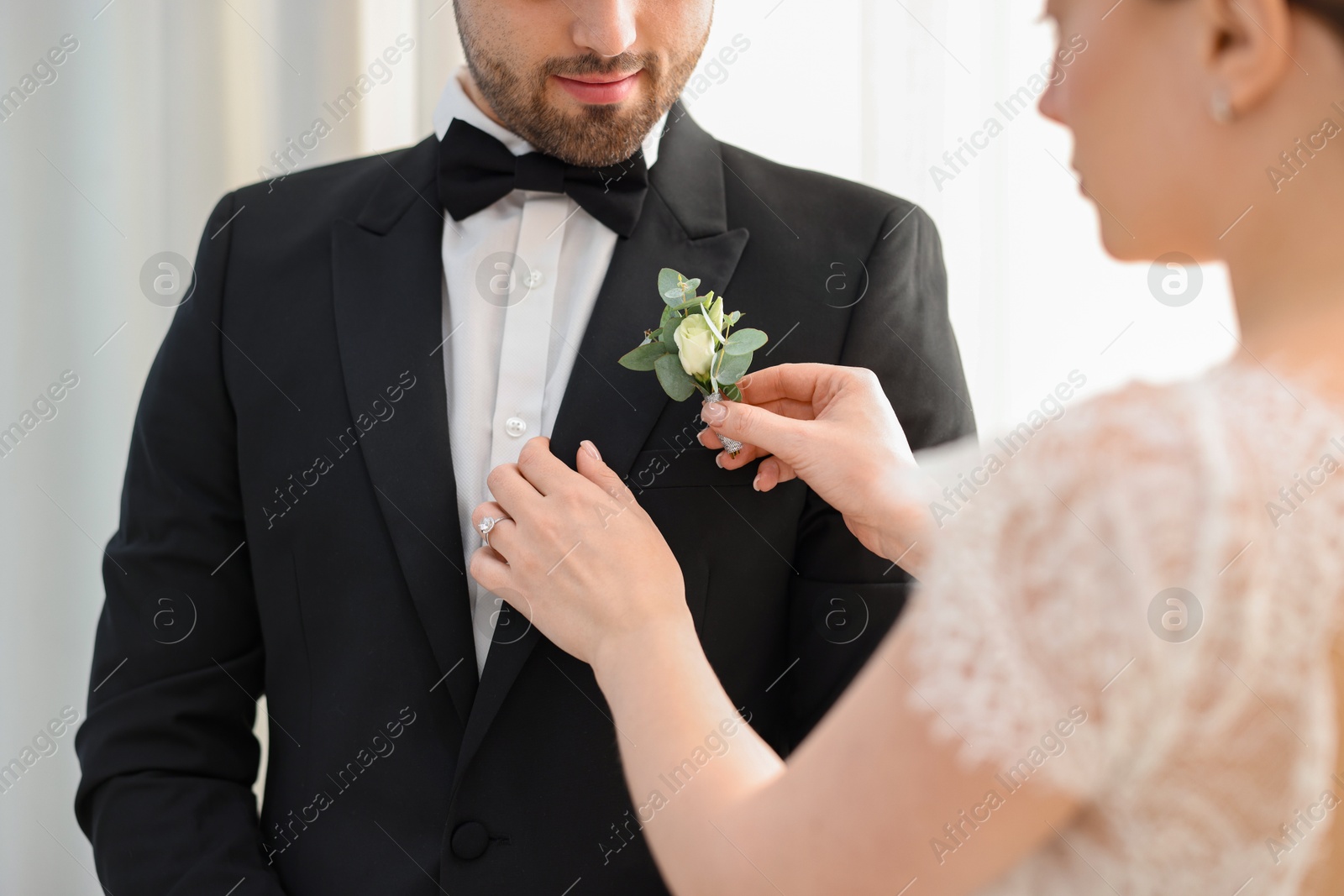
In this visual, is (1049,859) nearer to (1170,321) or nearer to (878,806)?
(878,806)

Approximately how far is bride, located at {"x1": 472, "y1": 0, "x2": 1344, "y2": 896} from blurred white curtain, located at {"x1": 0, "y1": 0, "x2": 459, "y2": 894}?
1.46 m

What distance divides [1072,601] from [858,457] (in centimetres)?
46

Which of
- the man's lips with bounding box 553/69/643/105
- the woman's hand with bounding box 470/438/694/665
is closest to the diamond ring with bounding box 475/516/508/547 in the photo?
the woman's hand with bounding box 470/438/694/665

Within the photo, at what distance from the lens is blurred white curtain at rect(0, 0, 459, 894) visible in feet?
5.96

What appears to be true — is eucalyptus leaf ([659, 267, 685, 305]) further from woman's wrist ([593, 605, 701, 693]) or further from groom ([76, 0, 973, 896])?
woman's wrist ([593, 605, 701, 693])

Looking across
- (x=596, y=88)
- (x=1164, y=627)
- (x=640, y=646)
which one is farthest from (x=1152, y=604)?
(x=596, y=88)

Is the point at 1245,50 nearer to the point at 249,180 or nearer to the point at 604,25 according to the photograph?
the point at 604,25

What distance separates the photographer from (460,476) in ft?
3.80

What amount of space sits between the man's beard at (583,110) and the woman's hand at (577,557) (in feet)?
1.21

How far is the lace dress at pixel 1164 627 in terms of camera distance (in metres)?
0.54

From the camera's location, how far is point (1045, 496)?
1.87 ft

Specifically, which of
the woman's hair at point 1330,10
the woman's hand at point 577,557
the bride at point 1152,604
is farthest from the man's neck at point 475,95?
the woman's hair at point 1330,10

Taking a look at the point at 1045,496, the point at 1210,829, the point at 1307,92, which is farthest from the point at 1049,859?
the point at 1307,92

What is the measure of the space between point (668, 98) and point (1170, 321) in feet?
2.97
